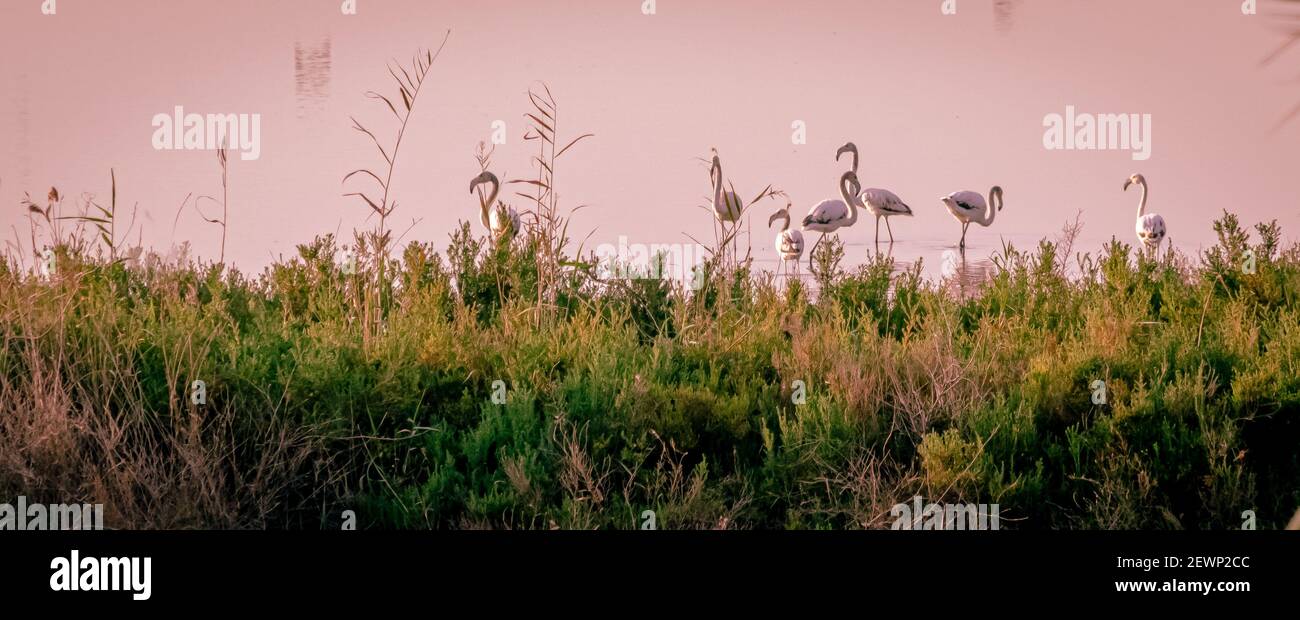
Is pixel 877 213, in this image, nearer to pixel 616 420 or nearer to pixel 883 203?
pixel 883 203

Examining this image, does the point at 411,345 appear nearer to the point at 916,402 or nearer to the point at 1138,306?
the point at 916,402

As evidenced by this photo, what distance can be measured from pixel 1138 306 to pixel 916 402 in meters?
3.18

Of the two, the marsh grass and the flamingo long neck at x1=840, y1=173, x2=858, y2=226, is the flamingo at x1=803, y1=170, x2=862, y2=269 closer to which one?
the flamingo long neck at x1=840, y1=173, x2=858, y2=226

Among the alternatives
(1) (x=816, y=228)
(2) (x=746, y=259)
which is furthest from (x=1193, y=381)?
(1) (x=816, y=228)

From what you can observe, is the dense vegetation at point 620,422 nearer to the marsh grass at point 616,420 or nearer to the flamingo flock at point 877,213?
the marsh grass at point 616,420

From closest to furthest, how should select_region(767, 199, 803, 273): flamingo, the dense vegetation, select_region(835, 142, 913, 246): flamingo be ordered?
the dense vegetation, select_region(767, 199, 803, 273): flamingo, select_region(835, 142, 913, 246): flamingo

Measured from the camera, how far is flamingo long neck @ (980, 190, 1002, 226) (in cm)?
1892

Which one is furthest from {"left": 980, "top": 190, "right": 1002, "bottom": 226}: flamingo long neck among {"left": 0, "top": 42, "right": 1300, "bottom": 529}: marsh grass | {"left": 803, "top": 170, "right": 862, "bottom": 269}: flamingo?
{"left": 0, "top": 42, "right": 1300, "bottom": 529}: marsh grass

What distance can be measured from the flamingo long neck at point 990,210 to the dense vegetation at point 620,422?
11.2m

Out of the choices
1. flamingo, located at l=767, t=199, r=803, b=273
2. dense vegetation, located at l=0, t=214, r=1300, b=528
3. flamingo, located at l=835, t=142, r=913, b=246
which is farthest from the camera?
flamingo, located at l=835, t=142, r=913, b=246

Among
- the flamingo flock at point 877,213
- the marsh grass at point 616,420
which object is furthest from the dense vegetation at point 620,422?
the flamingo flock at point 877,213

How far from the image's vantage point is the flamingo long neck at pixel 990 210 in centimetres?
1892

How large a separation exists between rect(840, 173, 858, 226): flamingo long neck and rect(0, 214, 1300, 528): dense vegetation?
33.5 ft

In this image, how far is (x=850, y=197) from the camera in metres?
18.9
